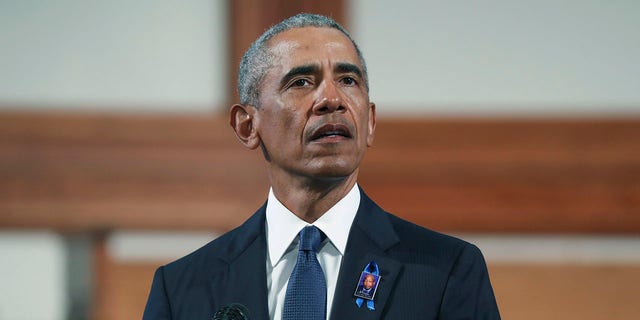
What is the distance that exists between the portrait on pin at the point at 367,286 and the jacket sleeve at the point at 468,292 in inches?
2.1

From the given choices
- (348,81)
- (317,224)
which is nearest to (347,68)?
(348,81)

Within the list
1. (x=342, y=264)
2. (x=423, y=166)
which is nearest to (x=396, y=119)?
(x=423, y=166)

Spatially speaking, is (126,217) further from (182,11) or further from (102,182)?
(182,11)

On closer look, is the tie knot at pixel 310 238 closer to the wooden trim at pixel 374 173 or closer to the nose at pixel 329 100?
the nose at pixel 329 100

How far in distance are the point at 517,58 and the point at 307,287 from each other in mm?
1147

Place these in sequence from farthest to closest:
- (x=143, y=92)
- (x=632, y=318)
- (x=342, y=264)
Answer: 1. (x=143, y=92)
2. (x=632, y=318)
3. (x=342, y=264)

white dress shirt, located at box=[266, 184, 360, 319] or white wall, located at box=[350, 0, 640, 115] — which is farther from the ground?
white wall, located at box=[350, 0, 640, 115]

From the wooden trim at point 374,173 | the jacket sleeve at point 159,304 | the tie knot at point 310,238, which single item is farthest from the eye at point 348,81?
the wooden trim at point 374,173

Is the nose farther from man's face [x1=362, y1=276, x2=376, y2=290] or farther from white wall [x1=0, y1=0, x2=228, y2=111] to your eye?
white wall [x1=0, y1=0, x2=228, y2=111]

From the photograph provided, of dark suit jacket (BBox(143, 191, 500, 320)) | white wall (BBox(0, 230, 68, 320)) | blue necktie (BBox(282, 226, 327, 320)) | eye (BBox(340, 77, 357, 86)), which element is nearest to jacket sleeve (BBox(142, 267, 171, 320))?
dark suit jacket (BBox(143, 191, 500, 320))

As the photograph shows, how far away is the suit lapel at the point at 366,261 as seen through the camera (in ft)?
2.38

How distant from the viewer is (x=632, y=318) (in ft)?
5.80

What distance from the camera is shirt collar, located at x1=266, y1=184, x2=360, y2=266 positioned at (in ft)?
2.54

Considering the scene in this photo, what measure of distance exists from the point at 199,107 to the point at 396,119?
0.38 meters
